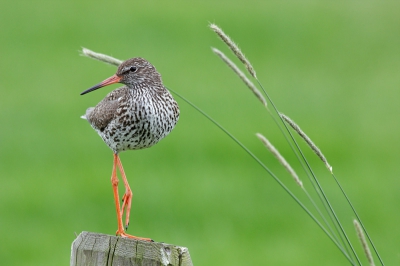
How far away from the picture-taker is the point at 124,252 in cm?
459

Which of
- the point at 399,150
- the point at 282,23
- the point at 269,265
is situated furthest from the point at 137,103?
the point at 282,23

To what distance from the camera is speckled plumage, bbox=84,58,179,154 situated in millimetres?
6703

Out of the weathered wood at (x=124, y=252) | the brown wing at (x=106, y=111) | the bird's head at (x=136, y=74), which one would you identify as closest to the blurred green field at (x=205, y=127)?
the brown wing at (x=106, y=111)

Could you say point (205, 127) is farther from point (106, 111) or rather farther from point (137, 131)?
point (137, 131)

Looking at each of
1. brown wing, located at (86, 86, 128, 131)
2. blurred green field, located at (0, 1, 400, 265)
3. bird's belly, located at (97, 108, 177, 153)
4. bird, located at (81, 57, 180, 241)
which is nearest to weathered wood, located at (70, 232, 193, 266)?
bird, located at (81, 57, 180, 241)

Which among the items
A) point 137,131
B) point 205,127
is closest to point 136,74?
point 137,131

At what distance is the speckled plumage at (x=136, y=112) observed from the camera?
6703 mm

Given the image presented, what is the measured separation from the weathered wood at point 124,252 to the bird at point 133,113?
1.87m

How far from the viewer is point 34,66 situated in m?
20.1

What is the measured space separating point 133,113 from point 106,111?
29 centimetres

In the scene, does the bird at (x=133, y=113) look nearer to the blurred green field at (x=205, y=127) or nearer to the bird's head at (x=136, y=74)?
the bird's head at (x=136, y=74)

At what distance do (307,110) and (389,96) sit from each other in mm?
2746

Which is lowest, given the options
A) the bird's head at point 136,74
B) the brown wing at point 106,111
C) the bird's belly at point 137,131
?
the bird's belly at point 137,131

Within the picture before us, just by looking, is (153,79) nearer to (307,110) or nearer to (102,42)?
(307,110)
